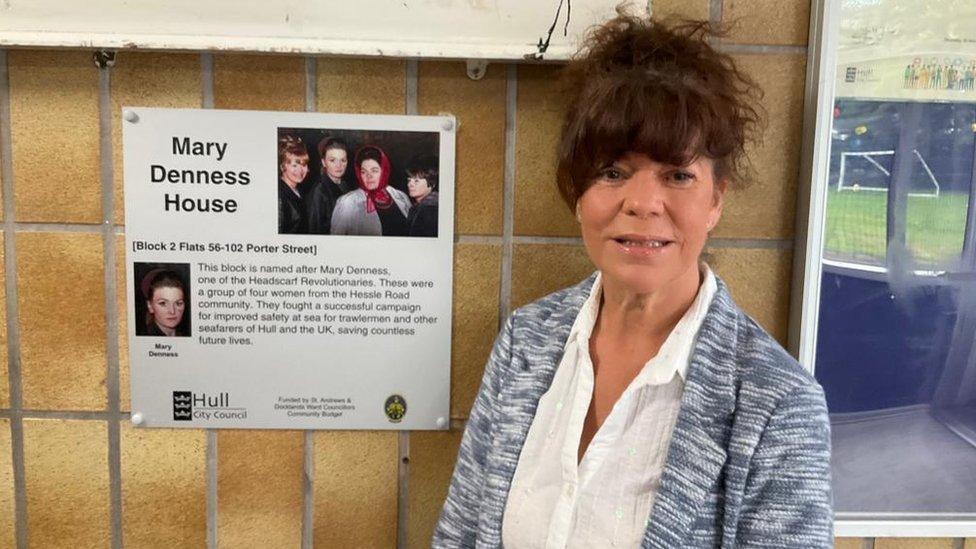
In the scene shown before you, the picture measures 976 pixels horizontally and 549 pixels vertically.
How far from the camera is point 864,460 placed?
1.00 m

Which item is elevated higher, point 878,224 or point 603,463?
point 878,224

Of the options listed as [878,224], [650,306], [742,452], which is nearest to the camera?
[742,452]

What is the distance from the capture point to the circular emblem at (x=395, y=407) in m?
1.01

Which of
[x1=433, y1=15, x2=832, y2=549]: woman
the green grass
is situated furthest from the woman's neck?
the green grass

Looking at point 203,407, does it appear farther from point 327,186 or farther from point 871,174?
point 871,174

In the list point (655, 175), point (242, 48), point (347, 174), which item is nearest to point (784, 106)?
point (655, 175)

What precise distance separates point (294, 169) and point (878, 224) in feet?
2.69

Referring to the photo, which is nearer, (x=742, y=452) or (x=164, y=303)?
(x=742, y=452)

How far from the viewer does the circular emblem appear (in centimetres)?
101

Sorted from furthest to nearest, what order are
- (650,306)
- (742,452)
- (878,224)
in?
(878,224) < (650,306) < (742,452)

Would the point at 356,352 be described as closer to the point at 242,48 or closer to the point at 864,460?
the point at 242,48

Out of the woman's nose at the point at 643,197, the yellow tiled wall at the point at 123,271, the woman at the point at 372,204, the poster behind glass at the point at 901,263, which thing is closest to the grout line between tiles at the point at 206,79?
the yellow tiled wall at the point at 123,271

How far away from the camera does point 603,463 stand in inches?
30.6

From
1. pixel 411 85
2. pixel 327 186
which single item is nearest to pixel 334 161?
pixel 327 186
